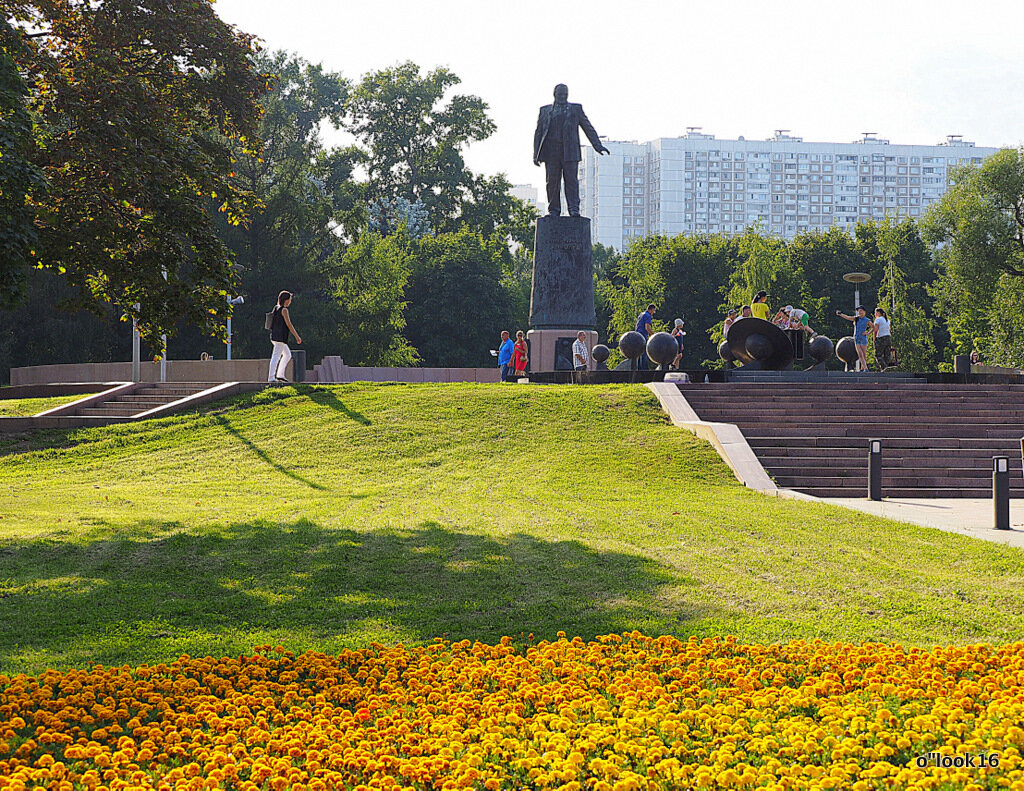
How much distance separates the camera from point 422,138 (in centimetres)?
5862

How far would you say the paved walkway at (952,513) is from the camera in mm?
9023

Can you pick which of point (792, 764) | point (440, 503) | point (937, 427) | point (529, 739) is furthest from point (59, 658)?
point (937, 427)

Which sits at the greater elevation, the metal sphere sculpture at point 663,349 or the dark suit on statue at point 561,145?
the dark suit on statue at point 561,145

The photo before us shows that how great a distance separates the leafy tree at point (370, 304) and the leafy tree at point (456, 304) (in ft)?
13.0

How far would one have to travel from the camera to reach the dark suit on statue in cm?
2623

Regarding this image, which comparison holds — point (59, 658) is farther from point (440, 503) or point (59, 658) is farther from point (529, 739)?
point (440, 503)

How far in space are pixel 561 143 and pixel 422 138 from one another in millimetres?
34000

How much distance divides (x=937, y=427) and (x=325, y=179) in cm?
4644

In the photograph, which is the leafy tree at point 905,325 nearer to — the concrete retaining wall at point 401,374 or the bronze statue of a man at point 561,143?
the concrete retaining wall at point 401,374

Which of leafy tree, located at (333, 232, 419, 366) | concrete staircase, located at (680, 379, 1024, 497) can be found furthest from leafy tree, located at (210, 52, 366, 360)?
concrete staircase, located at (680, 379, 1024, 497)

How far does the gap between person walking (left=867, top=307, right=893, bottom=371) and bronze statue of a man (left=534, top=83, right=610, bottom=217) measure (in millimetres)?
8406

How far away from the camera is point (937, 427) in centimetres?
1575

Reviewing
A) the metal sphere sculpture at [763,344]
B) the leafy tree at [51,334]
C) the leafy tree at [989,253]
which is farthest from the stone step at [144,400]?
the leafy tree at [989,253]

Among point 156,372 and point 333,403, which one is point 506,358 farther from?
point 156,372
